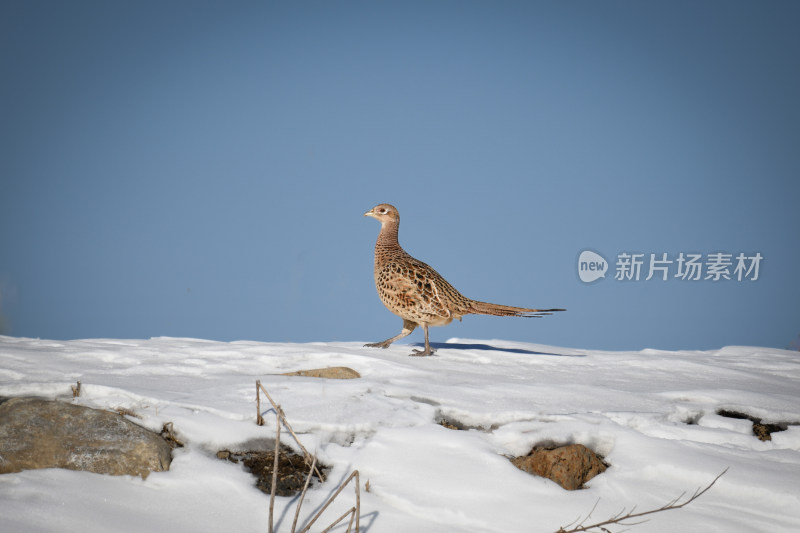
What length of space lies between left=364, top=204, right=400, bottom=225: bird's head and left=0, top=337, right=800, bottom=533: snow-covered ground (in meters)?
2.12

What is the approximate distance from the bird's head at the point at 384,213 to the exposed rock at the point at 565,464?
161 inches

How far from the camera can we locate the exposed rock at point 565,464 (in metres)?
2.78

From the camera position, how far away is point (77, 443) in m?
2.57

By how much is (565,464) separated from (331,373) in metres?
1.83

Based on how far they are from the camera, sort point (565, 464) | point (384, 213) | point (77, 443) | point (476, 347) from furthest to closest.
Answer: point (384, 213)
point (476, 347)
point (565, 464)
point (77, 443)

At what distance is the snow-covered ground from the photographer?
2.33m

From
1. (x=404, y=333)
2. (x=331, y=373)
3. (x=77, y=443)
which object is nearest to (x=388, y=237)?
(x=404, y=333)

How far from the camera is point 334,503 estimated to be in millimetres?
2406

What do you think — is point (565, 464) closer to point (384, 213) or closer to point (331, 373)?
point (331, 373)

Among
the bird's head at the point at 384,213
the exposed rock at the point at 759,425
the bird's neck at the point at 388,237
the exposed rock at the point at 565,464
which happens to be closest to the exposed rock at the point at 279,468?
the exposed rock at the point at 565,464

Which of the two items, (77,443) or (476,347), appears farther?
(476,347)

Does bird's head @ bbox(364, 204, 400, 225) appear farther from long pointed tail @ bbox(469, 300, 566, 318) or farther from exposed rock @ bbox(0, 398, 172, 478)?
exposed rock @ bbox(0, 398, 172, 478)

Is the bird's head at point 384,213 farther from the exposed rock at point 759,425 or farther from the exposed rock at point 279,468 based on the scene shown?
the exposed rock at point 279,468

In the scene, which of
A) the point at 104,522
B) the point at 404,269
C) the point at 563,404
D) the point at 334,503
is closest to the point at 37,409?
the point at 104,522
